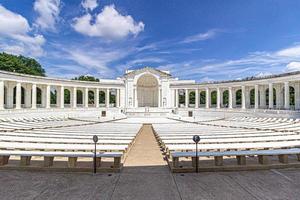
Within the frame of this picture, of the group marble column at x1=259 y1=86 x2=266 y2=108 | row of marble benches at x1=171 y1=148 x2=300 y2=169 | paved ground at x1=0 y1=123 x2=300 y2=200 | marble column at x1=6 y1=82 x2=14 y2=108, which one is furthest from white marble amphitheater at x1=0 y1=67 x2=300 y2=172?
paved ground at x1=0 y1=123 x2=300 y2=200

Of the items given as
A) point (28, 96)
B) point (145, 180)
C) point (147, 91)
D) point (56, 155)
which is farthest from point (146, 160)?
point (147, 91)

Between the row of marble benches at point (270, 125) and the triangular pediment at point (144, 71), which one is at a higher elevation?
the triangular pediment at point (144, 71)

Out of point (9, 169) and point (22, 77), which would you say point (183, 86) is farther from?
point (9, 169)

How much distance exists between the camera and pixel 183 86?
179ft

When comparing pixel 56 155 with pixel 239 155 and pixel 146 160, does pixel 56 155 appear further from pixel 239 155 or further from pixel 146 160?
pixel 239 155

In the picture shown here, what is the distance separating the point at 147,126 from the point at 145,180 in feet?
62.7

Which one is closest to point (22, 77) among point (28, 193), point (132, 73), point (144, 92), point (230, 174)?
point (132, 73)

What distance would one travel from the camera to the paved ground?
5.09 metres

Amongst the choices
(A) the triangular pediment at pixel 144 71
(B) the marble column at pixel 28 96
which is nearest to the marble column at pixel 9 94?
(B) the marble column at pixel 28 96

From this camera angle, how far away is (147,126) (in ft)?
82.6

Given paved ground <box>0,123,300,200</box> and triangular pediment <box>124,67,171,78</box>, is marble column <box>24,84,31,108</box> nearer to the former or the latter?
triangular pediment <box>124,67,171,78</box>

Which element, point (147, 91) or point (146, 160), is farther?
point (147, 91)

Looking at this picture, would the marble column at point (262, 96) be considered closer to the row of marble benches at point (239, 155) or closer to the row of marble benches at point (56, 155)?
the row of marble benches at point (239, 155)

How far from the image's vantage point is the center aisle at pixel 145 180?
5.12 metres
